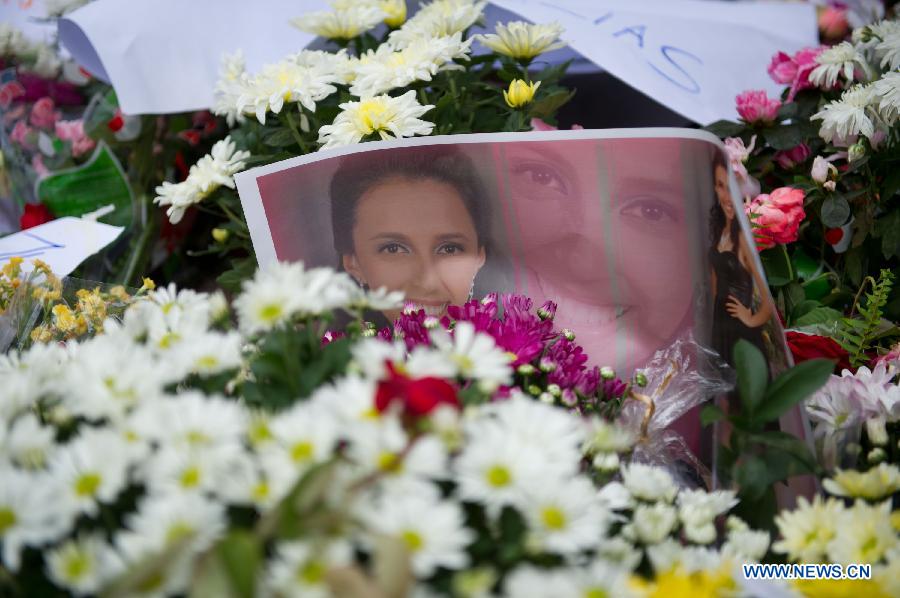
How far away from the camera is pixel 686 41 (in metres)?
1.13

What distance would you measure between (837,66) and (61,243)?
0.90 m

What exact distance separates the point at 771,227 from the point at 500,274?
0.29 metres

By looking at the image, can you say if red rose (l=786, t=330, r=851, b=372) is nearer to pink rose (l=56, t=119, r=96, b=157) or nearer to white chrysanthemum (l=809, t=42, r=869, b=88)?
white chrysanthemum (l=809, t=42, r=869, b=88)

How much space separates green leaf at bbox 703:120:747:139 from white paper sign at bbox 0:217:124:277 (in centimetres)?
71

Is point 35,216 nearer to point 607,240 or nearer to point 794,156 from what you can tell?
point 607,240

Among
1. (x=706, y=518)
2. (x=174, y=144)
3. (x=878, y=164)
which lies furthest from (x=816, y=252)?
(x=174, y=144)

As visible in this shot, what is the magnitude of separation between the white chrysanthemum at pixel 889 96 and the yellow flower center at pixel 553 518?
1.96 feet

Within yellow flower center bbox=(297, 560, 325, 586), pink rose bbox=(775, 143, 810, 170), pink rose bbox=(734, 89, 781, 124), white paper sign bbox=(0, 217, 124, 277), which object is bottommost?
white paper sign bbox=(0, 217, 124, 277)

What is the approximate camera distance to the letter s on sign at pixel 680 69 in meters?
1.02

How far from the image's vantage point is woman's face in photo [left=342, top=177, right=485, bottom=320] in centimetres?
65

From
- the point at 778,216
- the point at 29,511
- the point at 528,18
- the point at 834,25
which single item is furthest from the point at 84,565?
the point at 834,25

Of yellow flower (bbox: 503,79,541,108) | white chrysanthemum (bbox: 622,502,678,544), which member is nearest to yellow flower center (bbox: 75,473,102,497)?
white chrysanthemum (bbox: 622,502,678,544)

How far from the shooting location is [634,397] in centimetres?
58

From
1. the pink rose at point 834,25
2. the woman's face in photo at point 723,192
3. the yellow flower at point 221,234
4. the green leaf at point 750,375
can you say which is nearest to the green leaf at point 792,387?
the green leaf at point 750,375
